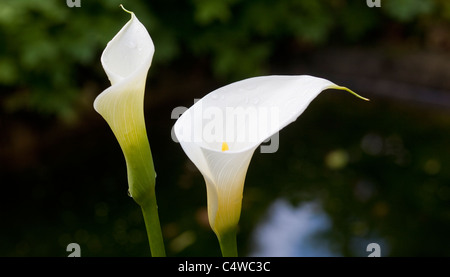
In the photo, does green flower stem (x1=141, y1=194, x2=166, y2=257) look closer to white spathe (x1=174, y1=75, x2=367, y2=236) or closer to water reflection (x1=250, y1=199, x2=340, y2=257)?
white spathe (x1=174, y1=75, x2=367, y2=236)

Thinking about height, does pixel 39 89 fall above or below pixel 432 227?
above

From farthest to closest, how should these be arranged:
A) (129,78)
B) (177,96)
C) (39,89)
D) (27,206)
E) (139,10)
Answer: (177,96) < (139,10) < (39,89) < (27,206) < (129,78)

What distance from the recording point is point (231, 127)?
404 millimetres

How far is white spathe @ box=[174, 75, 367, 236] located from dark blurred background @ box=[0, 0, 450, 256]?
0.97m

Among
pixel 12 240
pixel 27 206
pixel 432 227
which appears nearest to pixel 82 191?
pixel 27 206

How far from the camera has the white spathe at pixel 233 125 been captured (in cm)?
35

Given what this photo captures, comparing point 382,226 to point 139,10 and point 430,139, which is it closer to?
point 430,139

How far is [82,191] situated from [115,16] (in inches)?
24.1

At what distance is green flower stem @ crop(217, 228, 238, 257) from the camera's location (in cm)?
37

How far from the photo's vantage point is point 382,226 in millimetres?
1432

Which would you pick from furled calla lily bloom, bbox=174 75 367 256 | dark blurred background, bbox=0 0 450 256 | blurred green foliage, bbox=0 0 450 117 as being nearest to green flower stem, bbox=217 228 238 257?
furled calla lily bloom, bbox=174 75 367 256

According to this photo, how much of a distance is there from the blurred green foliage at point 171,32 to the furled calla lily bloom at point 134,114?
1.15 meters

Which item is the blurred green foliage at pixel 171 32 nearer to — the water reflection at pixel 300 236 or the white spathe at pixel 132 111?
the water reflection at pixel 300 236

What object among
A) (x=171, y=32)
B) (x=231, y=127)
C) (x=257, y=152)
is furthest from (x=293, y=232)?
(x=231, y=127)
